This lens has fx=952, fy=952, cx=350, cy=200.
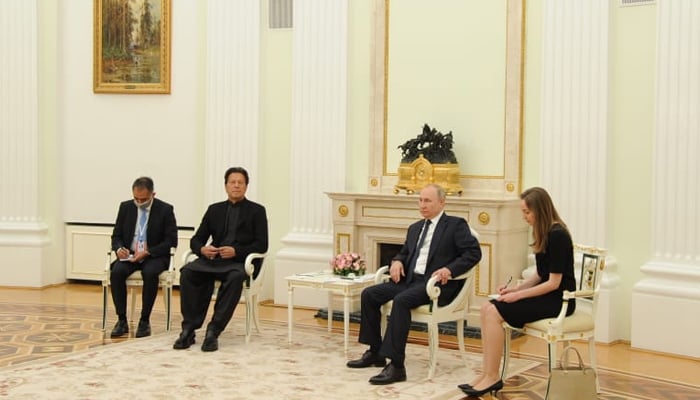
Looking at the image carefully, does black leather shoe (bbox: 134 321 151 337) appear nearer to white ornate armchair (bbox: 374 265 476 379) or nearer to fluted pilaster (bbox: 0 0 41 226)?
white ornate armchair (bbox: 374 265 476 379)

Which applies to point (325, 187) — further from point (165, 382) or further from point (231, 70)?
point (165, 382)

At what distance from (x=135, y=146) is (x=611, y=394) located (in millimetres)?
6744

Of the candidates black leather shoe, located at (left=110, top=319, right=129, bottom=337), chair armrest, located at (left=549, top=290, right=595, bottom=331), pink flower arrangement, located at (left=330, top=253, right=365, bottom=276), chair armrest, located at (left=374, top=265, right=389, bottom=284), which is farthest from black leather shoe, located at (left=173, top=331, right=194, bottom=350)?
chair armrest, located at (left=549, top=290, right=595, bottom=331)

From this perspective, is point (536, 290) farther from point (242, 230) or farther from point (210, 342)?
point (242, 230)

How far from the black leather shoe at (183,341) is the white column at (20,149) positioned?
4012 millimetres

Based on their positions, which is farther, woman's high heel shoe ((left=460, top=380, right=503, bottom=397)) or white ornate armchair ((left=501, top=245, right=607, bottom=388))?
woman's high heel shoe ((left=460, top=380, right=503, bottom=397))

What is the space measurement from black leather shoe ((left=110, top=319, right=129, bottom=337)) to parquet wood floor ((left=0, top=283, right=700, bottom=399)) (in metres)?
0.11

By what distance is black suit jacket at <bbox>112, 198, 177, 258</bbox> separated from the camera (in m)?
8.61

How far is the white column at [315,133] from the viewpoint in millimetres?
9969

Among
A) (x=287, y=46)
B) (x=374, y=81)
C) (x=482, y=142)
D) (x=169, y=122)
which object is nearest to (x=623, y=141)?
(x=482, y=142)

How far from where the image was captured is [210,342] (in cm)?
775

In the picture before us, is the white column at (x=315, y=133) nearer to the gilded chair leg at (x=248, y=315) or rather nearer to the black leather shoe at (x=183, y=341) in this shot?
the gilded chair leg at (x=248, y=315)

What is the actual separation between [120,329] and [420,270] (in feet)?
9.36

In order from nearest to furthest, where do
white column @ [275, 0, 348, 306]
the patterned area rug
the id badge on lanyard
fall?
1. the patterned area rug
2. the id badge on lanyard
3. white column @ [275, 0, 348, 306]
